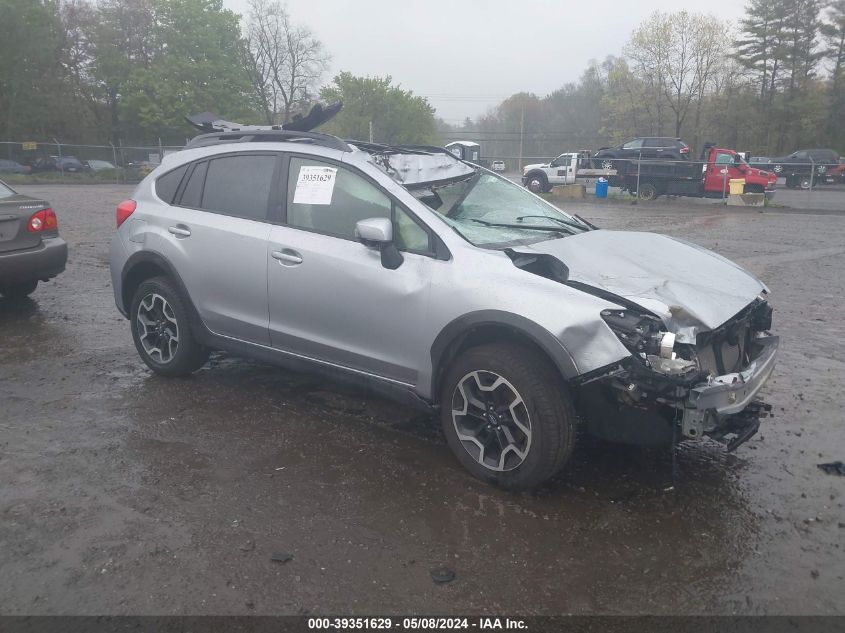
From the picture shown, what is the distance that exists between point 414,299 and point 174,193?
8.07 feet

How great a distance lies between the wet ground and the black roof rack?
179cm

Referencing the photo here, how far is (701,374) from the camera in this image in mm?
3311

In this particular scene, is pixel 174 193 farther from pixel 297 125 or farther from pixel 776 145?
pixel 776 145

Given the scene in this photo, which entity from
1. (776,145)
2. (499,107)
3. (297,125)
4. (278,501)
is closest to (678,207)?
(297,125)

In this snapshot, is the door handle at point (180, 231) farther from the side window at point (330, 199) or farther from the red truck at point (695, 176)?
the red truck at point (695, 176)

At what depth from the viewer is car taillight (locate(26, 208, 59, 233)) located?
23.5 feet

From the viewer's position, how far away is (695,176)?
23703 mm

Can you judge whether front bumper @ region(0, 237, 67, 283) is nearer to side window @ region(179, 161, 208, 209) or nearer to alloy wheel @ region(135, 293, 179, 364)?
alloy wheel @ region(135, 293, 179, 364)

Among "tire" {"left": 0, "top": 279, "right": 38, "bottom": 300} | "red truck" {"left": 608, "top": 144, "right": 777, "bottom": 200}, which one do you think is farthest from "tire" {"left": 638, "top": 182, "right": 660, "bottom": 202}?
"tire" {"left": 0, "top": 279, "right": 38, "bottom": 300}

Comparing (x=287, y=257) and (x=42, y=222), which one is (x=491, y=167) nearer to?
(x=42, y=222)

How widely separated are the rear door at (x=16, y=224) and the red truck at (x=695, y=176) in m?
21.0

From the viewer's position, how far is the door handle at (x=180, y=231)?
16.6ft

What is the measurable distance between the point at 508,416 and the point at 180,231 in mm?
2864

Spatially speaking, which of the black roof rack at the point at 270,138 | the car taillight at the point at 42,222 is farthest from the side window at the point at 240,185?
the car taillight at the point at 42,222
